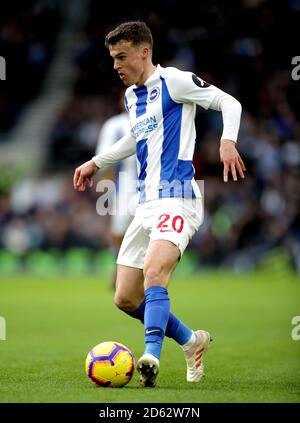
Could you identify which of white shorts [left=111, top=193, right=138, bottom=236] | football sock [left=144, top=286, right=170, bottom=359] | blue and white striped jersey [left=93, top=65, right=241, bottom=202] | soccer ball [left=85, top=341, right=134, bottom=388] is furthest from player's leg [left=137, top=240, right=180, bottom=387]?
white shorts [left=111, top=193, right=138, bottom=236]

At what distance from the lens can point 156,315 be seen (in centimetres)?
556

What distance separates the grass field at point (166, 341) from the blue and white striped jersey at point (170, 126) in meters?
1.32

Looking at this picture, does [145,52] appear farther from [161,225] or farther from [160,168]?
[161,225]

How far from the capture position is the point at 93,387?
559 cm

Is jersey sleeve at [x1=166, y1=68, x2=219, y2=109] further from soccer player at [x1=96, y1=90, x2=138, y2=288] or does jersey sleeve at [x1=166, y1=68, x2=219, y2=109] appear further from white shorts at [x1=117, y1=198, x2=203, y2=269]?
soccer player at [x1=96, y1=90, x2=138, y2=288]

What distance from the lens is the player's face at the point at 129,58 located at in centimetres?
598

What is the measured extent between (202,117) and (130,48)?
52.6ft

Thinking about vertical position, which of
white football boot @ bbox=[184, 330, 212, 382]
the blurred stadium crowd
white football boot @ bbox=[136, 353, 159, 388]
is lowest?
white football boot @ bbox=[136, 353, 159, 388]

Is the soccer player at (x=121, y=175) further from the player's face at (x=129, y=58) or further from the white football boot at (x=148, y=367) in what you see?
the white football boot at (x=148, y=367)

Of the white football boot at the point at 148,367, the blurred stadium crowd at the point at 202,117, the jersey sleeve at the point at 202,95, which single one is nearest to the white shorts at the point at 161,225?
the jersey sleeve at the point at 202,95

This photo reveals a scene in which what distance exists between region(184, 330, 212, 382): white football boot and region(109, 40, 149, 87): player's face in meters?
1.85

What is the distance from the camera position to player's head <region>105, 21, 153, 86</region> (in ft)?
19.6

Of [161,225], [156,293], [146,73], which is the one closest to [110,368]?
[156,293]

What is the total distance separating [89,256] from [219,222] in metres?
3.06
